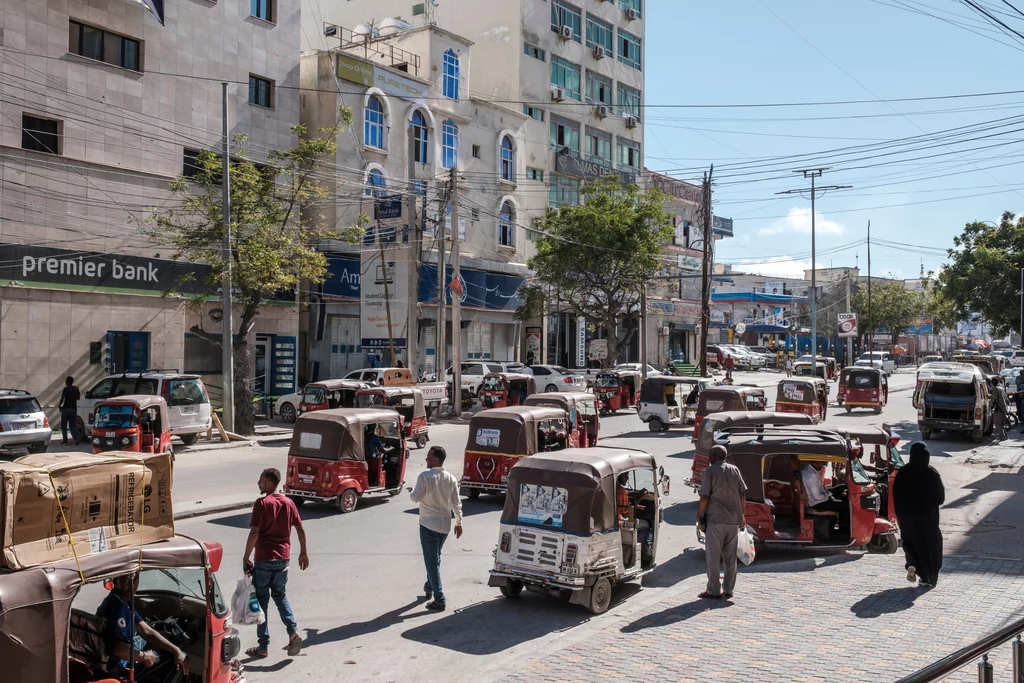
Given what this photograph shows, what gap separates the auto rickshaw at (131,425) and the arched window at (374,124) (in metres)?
20.2

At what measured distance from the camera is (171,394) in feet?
78.1

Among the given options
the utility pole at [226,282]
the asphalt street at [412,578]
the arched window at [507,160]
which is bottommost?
the asphalt street at [412,578]

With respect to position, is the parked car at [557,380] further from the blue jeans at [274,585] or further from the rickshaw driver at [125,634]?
the rickshaw driver at [125,634]

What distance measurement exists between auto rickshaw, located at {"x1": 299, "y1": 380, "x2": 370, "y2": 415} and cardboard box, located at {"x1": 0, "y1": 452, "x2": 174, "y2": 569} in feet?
65.0

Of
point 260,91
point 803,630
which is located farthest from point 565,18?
point 803,630

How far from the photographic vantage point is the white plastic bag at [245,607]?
779 centimetres

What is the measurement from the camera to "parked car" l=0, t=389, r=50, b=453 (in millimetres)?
20359

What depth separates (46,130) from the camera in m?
26.3

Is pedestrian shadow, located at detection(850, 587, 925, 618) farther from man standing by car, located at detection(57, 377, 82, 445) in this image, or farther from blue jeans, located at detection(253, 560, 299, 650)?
man standing by car, located at detection(57, 377, 82, 445)

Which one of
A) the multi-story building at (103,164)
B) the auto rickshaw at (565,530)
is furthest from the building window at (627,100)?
the auto rickshaw at (565,530)

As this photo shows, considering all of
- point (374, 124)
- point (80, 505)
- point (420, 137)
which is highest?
point (420, 137)

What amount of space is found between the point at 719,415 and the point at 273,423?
18.6 m

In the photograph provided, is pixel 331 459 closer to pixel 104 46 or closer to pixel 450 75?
pixel 104 46

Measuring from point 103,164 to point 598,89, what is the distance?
129ft
